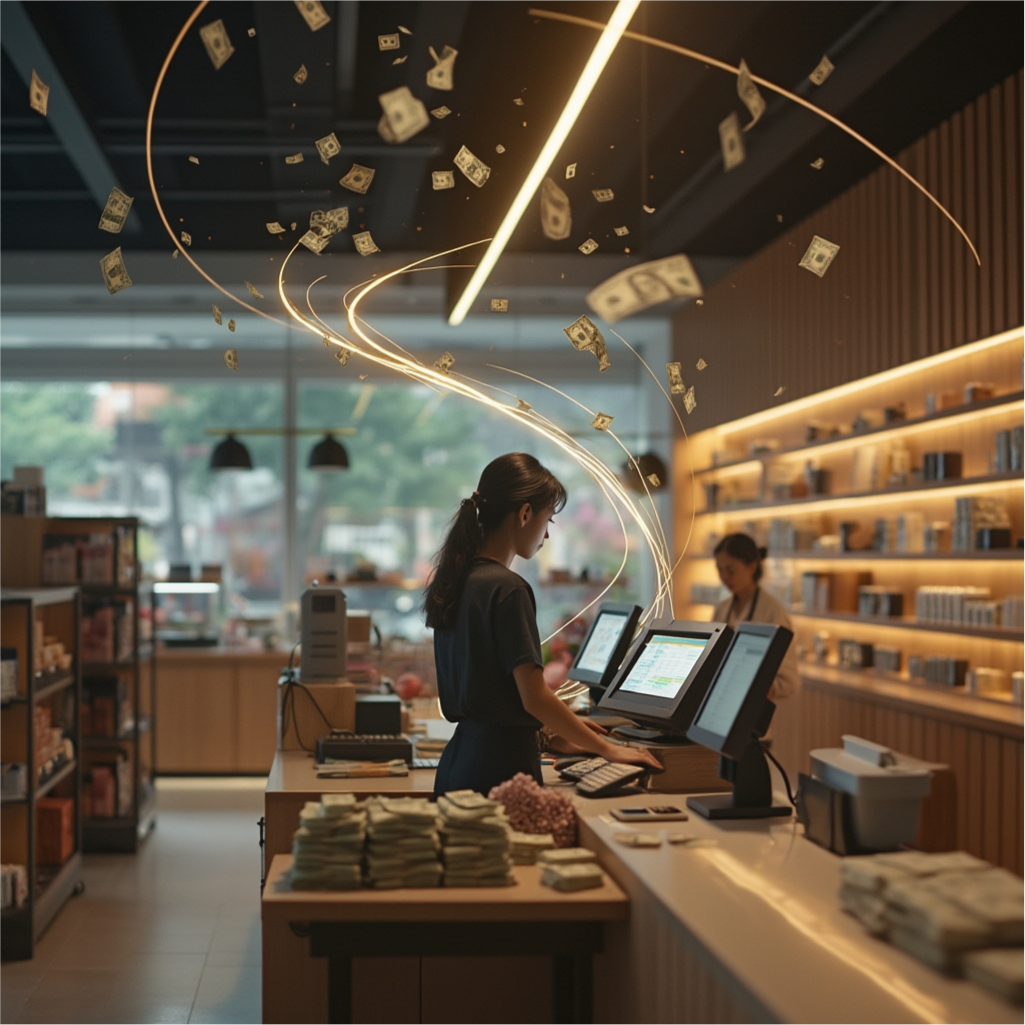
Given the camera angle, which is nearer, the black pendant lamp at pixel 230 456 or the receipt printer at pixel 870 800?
the receipt printer at pixel 870 800

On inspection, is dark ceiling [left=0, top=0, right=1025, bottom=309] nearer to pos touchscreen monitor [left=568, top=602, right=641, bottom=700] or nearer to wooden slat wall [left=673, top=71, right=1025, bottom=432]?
wooden slat wall [left=673, top=71, right=1025, bottom=432]

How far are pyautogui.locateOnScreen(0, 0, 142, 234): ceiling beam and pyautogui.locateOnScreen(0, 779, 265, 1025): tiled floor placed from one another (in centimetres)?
348

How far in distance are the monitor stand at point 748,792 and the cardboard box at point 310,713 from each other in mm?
1764

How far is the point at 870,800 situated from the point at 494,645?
3.31 feet

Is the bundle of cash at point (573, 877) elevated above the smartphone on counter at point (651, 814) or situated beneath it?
situated beneath

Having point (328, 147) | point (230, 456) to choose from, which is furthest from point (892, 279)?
point (230, 456)

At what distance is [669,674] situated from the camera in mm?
3215

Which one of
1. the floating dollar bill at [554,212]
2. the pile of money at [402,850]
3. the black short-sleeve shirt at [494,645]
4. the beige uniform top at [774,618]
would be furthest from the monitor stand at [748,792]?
the beige uniform top at [774,618]

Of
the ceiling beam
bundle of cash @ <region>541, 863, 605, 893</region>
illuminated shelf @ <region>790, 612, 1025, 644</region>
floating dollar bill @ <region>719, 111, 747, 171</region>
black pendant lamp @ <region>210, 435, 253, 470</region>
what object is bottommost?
bundle of cash @ <region>541, 863, 605, 893</region>

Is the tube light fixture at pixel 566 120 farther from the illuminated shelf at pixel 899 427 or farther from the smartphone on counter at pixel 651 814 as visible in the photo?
the illuminated shelf at pixel 899 427

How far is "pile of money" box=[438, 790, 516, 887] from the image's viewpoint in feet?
7.78

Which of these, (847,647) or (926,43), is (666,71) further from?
(847,647)

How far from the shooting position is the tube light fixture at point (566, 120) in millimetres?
2758

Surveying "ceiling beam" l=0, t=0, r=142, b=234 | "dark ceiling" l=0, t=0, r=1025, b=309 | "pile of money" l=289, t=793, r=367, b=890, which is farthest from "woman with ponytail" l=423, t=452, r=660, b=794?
"ceiling beam" l=0, t=0, r=142, b=234
